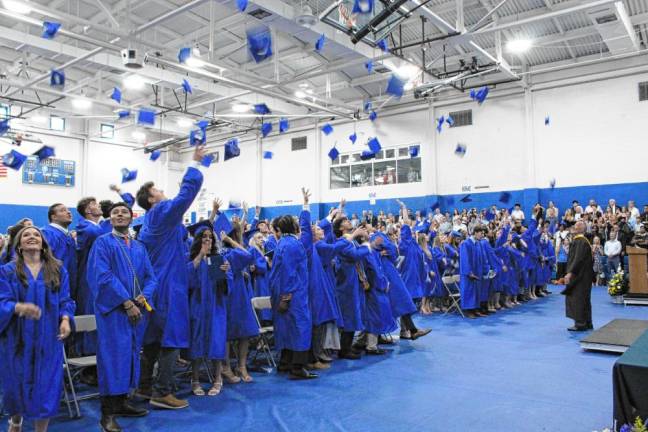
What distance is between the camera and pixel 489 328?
8.03 m

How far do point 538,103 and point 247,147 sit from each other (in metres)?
13.4

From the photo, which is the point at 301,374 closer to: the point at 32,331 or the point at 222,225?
the point at 222,225

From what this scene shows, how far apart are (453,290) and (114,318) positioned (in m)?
8.27

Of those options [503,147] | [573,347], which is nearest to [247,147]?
[503,147]

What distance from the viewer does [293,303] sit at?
5184 mm

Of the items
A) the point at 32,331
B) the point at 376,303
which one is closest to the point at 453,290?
the point at 376,303

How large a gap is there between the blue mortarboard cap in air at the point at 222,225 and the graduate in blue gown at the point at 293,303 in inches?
22.6

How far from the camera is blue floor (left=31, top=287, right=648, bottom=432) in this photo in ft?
12.6

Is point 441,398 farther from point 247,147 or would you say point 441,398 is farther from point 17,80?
point 247,147

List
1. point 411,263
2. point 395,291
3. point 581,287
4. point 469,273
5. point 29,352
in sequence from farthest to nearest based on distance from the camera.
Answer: point 469,273, point 411,263, point 581,287, point 395,291, point 29,352

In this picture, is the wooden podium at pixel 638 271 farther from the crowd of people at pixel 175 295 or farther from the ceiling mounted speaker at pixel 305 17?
the ceiling mounted speaker at pixel 305 17

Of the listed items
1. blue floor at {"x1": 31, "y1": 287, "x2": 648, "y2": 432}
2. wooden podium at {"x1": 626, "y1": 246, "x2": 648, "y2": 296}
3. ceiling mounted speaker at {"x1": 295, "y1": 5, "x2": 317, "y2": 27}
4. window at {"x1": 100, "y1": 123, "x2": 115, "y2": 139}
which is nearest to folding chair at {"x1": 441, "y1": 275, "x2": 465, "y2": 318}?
blue floor at {"x1": 31, "y1": 287, "x2": 648, "y2": 432}

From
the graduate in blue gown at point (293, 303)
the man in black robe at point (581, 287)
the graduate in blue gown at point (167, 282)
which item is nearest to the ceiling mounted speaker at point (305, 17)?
the graduate in blue gown at point (293, 303)

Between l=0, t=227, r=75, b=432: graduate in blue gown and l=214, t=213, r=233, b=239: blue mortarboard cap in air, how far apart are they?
6.21 feet
